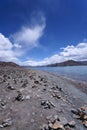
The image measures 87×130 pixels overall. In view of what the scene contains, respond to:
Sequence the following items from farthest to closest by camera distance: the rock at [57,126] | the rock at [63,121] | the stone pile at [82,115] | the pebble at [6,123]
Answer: the stone pile at [82,115] → the rock at [63,121] → the pebble at [6,123] → the rock at [57,126]

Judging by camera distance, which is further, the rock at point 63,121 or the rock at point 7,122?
the rock at point 63,121

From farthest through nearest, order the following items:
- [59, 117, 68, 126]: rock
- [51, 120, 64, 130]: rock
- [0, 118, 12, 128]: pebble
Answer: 1. [59, 117, 68, 126]: rock
2. [0, 118, 12, 128]: pebble
3. [51, 120, 64, 130]: rock

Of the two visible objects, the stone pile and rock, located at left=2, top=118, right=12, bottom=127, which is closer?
rock, located at left=2, top=118, right=12, bottom=127

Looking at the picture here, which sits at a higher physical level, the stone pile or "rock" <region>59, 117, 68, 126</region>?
"rock" <region>59, 117, 68, 126</region>

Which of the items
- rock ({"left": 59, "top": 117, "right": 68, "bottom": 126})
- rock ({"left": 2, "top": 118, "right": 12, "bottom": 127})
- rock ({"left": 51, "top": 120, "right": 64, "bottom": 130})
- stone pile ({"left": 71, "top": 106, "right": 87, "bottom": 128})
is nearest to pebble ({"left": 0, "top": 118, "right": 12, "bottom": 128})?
rock ({"left": 2, "top": 118, "right": 12, "bottom": 127})

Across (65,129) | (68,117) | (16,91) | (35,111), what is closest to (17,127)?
(35,111)

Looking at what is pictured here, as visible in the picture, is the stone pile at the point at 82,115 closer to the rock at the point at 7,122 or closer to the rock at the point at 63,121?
the rock at the point at 63,121

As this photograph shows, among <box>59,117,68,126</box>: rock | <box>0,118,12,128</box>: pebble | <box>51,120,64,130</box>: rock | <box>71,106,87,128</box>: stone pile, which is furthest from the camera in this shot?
<box>71,106,87,128</box>: stone pile

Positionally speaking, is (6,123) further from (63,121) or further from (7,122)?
(63,121)

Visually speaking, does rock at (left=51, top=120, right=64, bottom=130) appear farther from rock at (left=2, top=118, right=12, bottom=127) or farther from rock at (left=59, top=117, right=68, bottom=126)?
rock at (left=2, top=118, right=12, bottom=127)

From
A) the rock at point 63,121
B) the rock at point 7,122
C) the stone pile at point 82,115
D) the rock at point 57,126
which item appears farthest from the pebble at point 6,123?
the stone pile at point 82,115

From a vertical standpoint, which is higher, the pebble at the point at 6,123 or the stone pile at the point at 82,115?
the pebble at the point at 6,123

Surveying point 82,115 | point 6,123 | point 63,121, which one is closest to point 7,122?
point 6,123

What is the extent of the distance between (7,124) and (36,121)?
1415 millimetres
